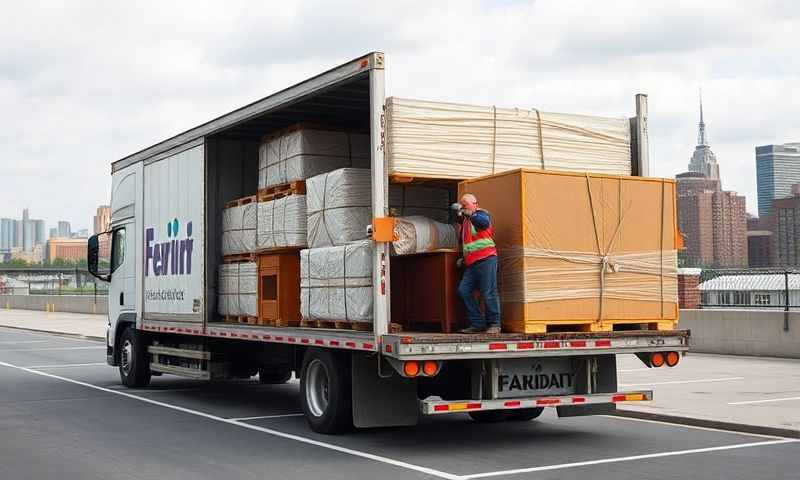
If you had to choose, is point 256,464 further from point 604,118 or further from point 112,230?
point 112,230

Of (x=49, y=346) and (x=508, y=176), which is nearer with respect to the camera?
(x=508, y=176)

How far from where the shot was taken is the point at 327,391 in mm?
9906

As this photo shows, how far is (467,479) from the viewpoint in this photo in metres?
7.64

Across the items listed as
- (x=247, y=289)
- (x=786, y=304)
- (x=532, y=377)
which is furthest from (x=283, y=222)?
(x=786, y=304)

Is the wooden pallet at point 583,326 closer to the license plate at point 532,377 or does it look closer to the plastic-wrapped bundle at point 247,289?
the license plate at point 532,377

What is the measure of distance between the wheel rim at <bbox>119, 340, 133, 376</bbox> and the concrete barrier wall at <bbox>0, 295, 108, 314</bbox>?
32041 mm

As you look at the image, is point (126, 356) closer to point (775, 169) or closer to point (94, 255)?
point (94, 255)

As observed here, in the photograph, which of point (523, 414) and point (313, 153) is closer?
point (313, 153)

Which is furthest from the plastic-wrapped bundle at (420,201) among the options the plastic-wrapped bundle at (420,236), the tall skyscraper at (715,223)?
the tall skyscraper at (715,223)

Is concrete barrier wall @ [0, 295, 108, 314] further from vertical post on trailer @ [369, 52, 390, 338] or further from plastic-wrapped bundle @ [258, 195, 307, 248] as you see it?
vertical post on trailer @ [369, 52, 390, 338]

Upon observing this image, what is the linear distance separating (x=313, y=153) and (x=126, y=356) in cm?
633

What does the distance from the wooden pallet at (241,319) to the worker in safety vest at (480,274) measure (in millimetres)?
3773

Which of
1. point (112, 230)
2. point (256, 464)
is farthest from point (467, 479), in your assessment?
point (112, 230)

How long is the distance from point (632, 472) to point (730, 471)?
794mm
